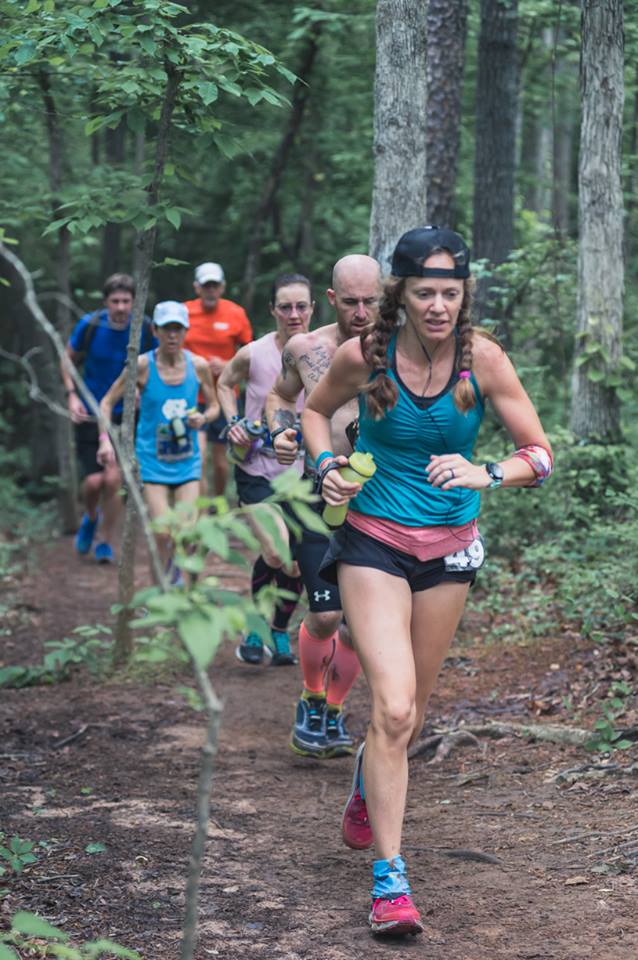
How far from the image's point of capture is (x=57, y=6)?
Result: 7.38 m

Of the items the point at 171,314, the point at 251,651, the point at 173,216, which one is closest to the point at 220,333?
the point at 171,314

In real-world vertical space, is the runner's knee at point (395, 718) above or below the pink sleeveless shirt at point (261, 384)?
below

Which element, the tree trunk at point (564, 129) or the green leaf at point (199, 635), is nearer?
the green leaf at point (199, 635)

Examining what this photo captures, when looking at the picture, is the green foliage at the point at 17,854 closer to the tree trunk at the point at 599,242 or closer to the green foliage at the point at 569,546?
the green foliage at the point at 569,546

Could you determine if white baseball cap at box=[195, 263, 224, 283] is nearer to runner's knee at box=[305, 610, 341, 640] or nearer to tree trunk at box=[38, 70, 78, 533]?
tree trunk at box=[38, 70, 78, 533]

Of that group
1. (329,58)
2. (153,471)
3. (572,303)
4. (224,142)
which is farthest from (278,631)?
(329,58)

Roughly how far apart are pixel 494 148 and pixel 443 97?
7.57 feet

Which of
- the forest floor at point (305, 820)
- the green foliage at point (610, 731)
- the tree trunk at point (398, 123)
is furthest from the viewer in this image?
the tree trunk at point (398, 123)

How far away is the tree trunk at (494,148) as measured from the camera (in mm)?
12461

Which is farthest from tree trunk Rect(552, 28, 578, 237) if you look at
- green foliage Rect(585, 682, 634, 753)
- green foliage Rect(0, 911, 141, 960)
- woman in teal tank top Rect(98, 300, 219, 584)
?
green foliage Rect(0, 911, 141, 960)

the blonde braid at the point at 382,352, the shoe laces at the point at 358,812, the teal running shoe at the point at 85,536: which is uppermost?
the blonde braid at the point at 382,352

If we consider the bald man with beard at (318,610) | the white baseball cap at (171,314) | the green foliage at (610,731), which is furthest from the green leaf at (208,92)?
the green foliage at (610,731)

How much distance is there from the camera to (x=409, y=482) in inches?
176

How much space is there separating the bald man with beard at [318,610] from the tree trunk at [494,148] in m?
6.73
